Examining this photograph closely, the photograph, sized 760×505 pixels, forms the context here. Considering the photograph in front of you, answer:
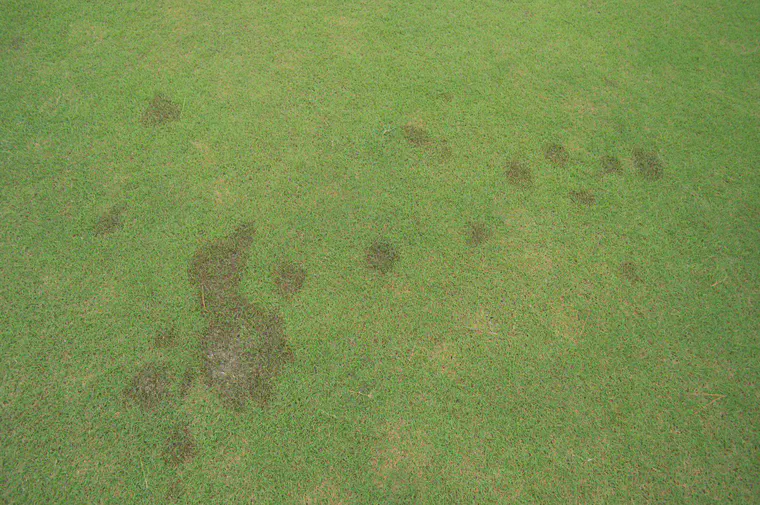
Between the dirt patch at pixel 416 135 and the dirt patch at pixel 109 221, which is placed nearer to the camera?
the dirt patch at pixel 109 221

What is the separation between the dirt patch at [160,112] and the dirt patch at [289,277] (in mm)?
1372

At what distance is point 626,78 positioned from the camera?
11.2 feet

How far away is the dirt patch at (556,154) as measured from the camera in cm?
292

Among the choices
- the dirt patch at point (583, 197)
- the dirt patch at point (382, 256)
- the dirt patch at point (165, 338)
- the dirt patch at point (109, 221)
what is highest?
the dirt patch at point (583, 197)

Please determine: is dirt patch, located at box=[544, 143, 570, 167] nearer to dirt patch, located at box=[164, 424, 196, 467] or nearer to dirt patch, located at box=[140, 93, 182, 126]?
dirt patch, located at box=[140, 93, 182, 126]

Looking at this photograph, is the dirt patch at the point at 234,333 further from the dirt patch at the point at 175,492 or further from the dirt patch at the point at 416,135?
the dirt patch at the point at 416,135

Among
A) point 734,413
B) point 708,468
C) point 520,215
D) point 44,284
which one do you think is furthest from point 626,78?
point 44,284

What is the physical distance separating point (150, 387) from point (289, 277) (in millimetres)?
866

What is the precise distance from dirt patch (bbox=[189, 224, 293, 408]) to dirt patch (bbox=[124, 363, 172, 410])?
0.65 feet

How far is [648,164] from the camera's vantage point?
2967mm

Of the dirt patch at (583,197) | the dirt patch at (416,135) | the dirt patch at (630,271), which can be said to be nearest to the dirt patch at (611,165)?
the dirt patch at (583,197)

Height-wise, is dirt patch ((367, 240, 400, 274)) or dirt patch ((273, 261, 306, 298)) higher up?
dirt patch ((367, 240, 400, 274))

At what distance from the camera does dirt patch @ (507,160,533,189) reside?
111 inches

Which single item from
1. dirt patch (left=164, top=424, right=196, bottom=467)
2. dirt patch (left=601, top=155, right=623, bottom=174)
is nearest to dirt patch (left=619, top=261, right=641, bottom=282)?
dirt patch (left=601, top=155, right=623, bottom=174)
